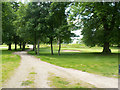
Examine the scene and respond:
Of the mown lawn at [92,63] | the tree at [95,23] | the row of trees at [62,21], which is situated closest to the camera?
the mown lawn at [92,63]

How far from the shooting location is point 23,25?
26594 millimetres

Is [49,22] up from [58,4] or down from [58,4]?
down

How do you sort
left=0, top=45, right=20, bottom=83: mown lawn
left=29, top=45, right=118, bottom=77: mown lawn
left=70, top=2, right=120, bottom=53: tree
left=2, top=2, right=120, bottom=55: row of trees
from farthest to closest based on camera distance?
left=2, top=2, right=120, bottom=55: row of trees, left=70, top=2, right=120, bottom=53: tree, left=29, top=45, right=118, bottom=77: mown lawn, left=0, top=45, right=20, bottom=83: mown lawn

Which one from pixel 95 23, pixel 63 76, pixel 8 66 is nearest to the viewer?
pixel 63 76

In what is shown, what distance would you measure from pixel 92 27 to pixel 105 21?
262 centimetres

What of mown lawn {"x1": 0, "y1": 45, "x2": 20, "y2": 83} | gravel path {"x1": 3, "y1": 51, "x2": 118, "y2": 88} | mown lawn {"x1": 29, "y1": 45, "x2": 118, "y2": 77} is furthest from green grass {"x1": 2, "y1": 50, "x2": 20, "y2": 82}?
mown lawn {"x1": 29, "y1": 45, "x2": 118, "y2": 77}

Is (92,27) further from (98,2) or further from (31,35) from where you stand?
(31,35)

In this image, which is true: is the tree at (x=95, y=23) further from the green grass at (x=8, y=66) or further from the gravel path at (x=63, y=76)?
the gravel path at (x=63, y=76)

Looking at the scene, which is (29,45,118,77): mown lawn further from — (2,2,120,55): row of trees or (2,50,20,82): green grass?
(2,2,120,55): row of trees

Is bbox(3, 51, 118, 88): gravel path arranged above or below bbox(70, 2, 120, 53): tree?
below

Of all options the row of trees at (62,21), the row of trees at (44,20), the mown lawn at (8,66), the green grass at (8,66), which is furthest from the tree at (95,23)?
the green grass at (8,66)

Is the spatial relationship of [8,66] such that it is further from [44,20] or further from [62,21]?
[62,21]

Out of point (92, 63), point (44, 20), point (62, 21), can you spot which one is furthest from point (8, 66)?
point (62, 21)

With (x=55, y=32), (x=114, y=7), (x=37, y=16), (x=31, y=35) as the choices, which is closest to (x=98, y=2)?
(x=114, y=7)
